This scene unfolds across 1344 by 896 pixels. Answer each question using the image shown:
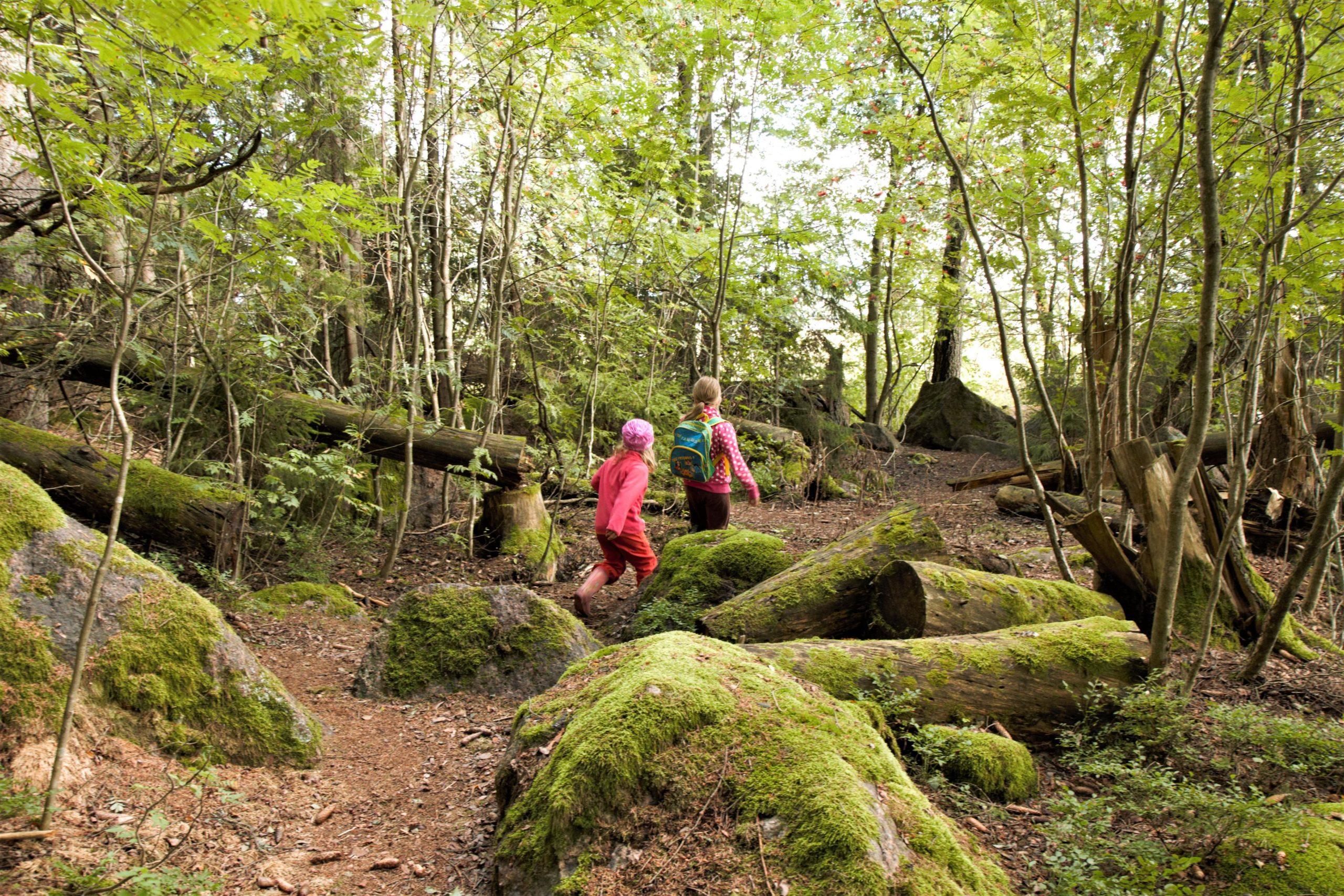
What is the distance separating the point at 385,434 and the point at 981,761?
6.15 metres

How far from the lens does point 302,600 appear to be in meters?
5.93

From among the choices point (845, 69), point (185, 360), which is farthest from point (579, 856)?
point (845, 69)

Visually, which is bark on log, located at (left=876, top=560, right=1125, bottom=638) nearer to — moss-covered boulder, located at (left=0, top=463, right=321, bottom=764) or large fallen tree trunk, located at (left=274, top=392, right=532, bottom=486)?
moss-covered boulder, located at (left=0, top=463, right=321, bottom=764)

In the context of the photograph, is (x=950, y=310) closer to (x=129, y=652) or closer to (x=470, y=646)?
(x=470, y=646)

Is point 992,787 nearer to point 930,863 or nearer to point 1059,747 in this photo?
point 1059,747

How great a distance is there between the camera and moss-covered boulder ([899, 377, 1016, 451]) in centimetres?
1712

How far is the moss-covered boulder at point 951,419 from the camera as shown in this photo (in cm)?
1712

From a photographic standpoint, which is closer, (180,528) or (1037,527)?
(180,528)

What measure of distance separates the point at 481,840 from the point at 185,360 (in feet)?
18.0

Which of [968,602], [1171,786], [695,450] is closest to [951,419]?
[695,450]

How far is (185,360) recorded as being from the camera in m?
6.41

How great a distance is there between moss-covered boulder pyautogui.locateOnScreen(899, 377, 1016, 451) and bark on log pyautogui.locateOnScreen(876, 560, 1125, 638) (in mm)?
11997

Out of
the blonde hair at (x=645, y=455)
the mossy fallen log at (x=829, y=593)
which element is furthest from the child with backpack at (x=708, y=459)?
the mossy fallen log at (x=829, y=593)

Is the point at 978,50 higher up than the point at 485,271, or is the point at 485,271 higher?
the point at 978,50
